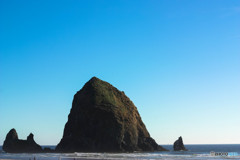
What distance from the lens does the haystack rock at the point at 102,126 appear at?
108312 millimetres

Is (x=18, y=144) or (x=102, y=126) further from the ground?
(x=102, y=126)

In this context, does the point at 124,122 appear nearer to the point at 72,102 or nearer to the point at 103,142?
the point at 103,142

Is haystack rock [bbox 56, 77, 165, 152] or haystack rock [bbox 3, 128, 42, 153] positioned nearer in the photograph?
haystack rock [bbox 56, 77, 165, 152]

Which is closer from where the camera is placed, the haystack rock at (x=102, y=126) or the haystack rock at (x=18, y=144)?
the haystack rock at (x=102, y=126)

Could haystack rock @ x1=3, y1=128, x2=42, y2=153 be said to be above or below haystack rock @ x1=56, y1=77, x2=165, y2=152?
below

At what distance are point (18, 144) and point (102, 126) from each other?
4468cm

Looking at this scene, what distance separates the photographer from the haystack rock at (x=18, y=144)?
→ 12299 cm

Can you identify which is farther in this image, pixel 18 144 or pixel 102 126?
pixel 18 144

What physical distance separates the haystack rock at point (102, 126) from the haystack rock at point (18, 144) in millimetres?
15860

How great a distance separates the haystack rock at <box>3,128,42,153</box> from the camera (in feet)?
404

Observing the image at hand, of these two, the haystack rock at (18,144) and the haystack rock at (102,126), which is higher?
the haystack rock at (102,126)

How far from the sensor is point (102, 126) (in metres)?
111

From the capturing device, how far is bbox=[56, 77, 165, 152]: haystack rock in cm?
10831

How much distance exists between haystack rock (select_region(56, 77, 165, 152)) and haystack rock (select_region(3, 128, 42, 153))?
52.0 feet
